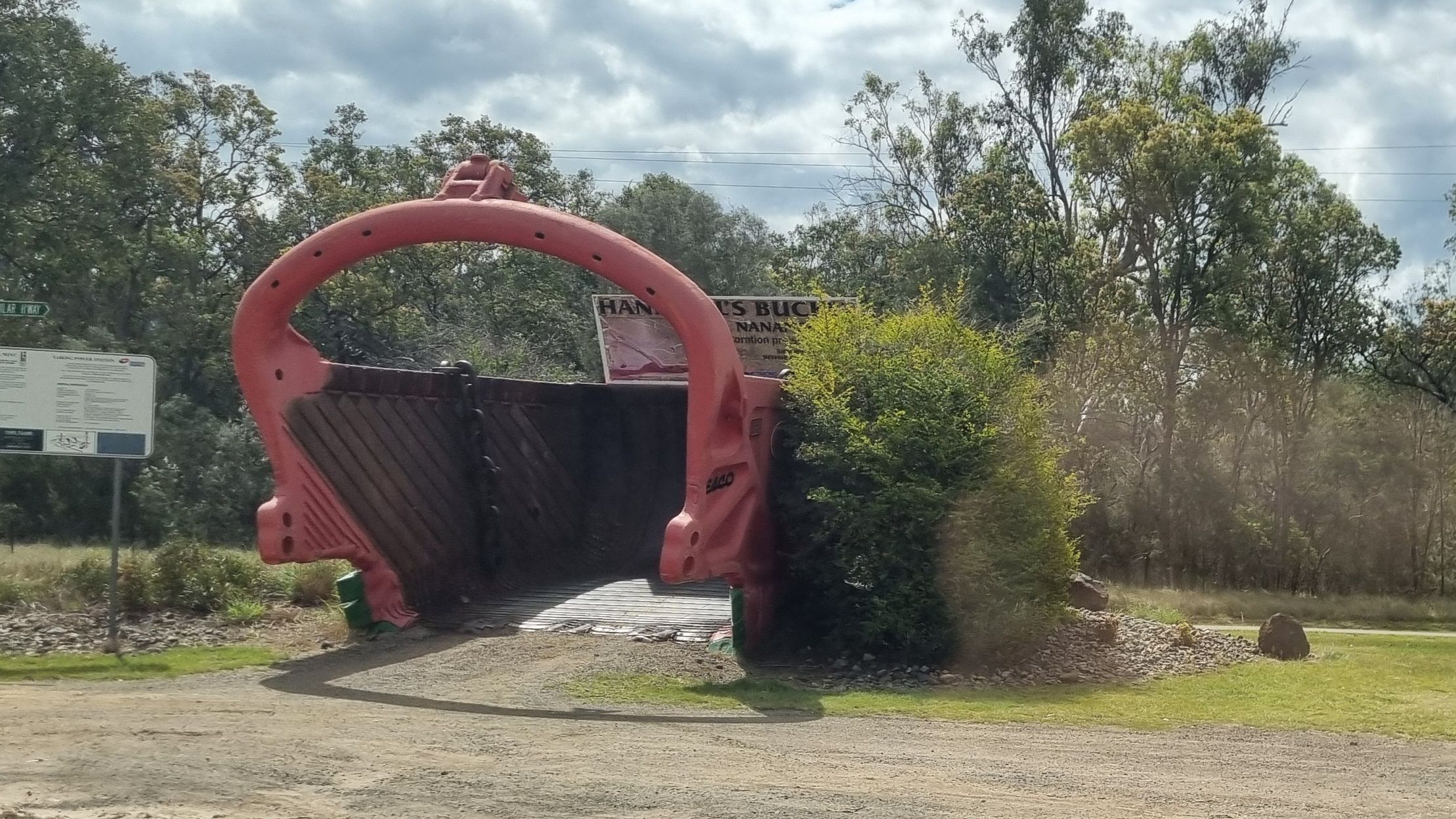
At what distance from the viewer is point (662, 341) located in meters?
20.3

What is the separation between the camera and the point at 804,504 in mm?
14117

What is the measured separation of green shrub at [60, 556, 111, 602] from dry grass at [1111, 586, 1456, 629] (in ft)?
55.5

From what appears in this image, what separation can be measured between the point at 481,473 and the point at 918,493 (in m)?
6.10

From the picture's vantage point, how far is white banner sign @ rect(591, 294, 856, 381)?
66.4 ft

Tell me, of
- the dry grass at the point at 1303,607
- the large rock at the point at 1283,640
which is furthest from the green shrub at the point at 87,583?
the dry grass at the point at 1303,607

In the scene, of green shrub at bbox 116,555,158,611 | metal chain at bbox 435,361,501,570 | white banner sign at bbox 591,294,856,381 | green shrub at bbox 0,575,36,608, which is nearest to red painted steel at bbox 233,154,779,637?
metal chain at bbox 435,361,501,570

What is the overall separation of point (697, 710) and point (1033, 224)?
2704 cm

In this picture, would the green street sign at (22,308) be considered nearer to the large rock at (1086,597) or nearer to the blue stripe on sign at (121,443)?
the blue stripe on sign at (121,443)

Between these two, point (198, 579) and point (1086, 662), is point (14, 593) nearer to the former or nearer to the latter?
point (198, 579)

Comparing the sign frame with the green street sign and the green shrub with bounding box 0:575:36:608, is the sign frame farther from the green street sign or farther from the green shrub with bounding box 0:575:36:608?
the green shrub with bounding box 0:575:36:608

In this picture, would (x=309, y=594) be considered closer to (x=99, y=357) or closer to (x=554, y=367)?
(x=99, y=357)

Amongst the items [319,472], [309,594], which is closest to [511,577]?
[309,594]

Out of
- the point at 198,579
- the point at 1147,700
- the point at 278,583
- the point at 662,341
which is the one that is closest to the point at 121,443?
the point at 198,579

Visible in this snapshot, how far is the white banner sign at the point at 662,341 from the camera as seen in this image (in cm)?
2023
